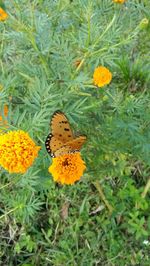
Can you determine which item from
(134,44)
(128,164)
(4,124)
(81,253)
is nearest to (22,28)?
(4,124)

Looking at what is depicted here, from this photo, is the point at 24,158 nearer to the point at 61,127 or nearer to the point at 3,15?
the point at 61,127

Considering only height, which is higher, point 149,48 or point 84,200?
point 149,48

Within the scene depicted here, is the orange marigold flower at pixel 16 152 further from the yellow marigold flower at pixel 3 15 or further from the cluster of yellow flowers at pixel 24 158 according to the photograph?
the yellow marigold flower at pixel 3 15

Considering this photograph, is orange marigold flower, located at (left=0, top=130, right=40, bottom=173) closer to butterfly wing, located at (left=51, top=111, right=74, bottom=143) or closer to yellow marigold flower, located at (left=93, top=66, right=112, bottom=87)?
butterfly wing, located at (left=51, top=111, right=74, bottom=143)

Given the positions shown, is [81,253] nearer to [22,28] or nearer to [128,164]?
[128,164]

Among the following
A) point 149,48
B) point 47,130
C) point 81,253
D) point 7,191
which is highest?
point 149,48

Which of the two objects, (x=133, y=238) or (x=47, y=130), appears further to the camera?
(x=133, y=238)

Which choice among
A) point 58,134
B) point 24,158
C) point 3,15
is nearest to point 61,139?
point 58,134
